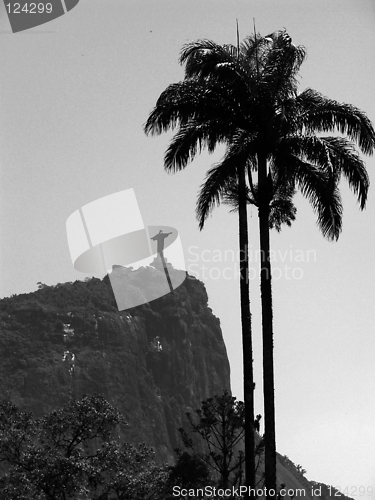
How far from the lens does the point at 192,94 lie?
50.0 ft

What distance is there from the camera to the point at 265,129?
1467cm

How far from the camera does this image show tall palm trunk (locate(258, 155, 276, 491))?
1366cm

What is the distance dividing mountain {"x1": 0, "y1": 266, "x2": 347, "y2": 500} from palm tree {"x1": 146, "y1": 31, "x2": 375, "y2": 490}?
115 meters

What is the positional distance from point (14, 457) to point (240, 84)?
14.0m

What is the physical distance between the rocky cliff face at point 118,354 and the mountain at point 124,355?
6.8 inches

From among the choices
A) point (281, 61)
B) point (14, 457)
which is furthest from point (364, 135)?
point (14, 457)

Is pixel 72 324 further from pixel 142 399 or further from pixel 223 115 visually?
pixel 223 115

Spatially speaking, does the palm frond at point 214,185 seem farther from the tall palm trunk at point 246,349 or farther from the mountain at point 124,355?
the mountain at point 124,355

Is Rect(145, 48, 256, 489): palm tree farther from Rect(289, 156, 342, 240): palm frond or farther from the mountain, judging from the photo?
the mountain

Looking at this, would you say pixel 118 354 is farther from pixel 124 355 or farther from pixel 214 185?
pixel 214 185

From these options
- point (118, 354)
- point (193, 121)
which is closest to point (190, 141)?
point (193, 121)

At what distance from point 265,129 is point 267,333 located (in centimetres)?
345

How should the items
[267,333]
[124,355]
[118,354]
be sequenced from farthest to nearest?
[124,355]
[118,354]
[267,333]

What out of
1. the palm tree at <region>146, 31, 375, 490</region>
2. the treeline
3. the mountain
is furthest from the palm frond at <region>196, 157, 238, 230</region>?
the mountain
